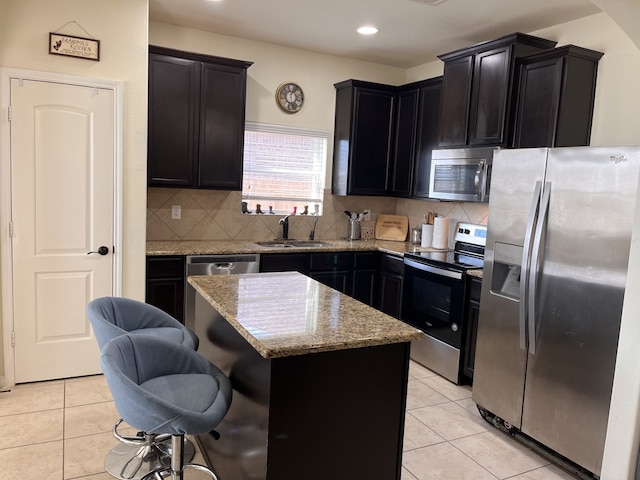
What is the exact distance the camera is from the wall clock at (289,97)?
15.8 ft

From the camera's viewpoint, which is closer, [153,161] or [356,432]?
[356,432]

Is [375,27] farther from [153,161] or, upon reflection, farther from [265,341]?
[265,341]

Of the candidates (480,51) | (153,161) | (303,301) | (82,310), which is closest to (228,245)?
(153,161)

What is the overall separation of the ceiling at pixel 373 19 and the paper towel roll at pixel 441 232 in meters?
1.59

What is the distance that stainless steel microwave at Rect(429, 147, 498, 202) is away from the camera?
381cm

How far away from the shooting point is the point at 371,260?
479 centimetres

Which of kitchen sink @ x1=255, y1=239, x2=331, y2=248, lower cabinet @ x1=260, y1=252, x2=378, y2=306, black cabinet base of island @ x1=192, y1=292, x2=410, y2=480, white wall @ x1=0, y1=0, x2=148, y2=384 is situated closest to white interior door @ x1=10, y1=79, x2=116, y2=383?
white wall @ x1=0, y1=0, x2=148, y2=384

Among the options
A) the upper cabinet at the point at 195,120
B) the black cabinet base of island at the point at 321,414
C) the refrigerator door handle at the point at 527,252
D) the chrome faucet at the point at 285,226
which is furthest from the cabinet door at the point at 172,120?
the refrigerator door handle at the point at 527,252

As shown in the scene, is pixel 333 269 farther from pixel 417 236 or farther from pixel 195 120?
Result: pixel 195 120

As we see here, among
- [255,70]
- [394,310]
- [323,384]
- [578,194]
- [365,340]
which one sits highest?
[255,70]

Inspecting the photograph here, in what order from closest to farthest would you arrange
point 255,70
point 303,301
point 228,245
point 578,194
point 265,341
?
1. point 265,341
2. point 303,301
3. point 578,194
4. point 228,245
5. point 255,70

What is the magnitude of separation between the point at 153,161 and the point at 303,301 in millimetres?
2328

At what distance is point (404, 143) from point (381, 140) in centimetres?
24

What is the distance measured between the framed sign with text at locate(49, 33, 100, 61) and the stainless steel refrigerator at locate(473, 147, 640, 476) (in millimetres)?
2826
